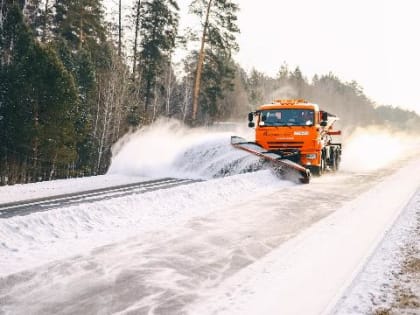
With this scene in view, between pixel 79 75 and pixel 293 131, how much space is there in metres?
16.7

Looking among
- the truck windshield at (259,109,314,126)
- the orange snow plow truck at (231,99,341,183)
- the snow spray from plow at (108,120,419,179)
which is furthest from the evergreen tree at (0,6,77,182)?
the truck windshield at (259,109,314,126)

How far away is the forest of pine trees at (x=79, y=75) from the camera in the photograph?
20.6 m

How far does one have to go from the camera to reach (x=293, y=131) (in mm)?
15391

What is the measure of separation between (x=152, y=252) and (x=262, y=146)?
10.4 metres

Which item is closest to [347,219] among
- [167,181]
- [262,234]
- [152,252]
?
[262,234]

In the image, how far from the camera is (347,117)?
113 m

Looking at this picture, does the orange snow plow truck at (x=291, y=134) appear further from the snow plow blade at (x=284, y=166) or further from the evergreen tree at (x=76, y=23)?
the evergreen tree at (x=76, y=23)

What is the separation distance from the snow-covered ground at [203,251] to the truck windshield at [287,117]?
175 inches

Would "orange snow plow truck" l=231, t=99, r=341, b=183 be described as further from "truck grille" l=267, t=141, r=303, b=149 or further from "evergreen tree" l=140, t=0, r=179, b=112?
"evergreen tree" l=140, t=0, r=179, b=112

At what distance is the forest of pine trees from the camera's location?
20562mm

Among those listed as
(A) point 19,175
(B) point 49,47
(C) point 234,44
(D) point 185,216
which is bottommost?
(A) point 19,175

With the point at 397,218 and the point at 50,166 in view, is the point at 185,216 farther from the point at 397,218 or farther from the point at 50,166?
the point at 50,166

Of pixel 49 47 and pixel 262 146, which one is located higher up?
pixel 49 47

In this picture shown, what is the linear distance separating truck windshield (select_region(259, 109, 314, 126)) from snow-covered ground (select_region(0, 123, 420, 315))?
444cm
